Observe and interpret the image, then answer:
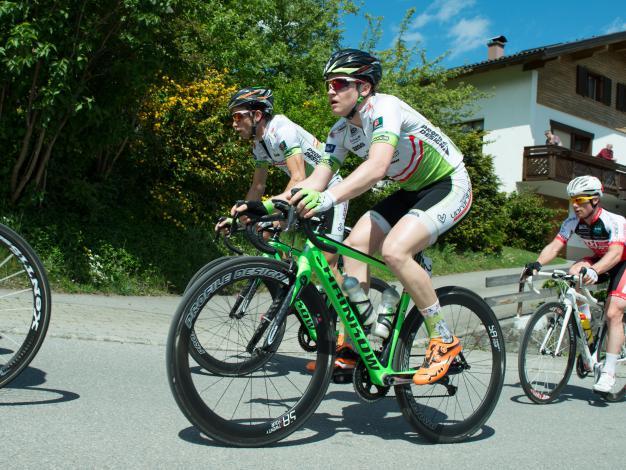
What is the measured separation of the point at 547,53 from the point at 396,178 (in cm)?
2507

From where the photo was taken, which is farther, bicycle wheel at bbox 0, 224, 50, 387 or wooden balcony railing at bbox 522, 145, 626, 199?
wooden balcony railing at bbox 522, 145, 626, 199

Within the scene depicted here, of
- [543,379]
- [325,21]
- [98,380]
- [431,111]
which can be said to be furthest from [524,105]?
[98,380]

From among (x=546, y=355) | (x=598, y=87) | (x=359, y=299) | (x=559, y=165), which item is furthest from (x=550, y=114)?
(x=359, y=299)

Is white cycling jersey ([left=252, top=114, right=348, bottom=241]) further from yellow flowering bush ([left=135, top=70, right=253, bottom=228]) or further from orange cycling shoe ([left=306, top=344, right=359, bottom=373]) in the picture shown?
yellow flowering bush ([left=135, top=70, right=253, bottom=228])

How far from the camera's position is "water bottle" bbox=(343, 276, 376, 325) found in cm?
376

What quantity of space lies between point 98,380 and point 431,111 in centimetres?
1753

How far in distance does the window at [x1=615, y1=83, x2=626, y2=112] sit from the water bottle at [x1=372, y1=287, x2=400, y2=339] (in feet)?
109

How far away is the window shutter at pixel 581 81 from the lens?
30.5 meters

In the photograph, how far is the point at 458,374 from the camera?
4.12 meters

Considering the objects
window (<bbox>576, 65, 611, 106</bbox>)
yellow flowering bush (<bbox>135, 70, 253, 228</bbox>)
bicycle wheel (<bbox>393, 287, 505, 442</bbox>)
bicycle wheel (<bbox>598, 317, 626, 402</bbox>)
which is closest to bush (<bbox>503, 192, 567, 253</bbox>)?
window (<bbox>576, 65, 611, 106</bbox>)

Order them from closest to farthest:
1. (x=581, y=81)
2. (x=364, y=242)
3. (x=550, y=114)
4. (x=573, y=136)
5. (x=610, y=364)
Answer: (x=364, y=242) → (x=610, y=364) → (x=550, y=114) → (x=573, y=136) → (x=581, y=81)

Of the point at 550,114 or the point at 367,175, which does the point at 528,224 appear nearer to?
the point at 550,114

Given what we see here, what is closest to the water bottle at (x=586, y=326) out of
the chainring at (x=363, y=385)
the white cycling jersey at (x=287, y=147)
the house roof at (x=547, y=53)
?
the white cycling jersey at (x=287, y=147)

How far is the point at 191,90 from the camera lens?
12297 millimetres
